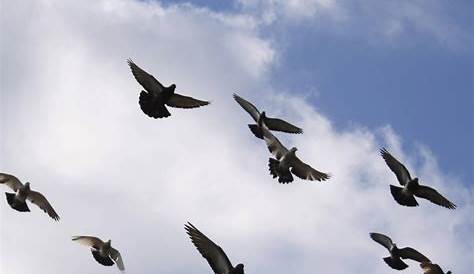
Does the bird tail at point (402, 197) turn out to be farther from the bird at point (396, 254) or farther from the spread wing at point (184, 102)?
the spread wing at point (184, 102)

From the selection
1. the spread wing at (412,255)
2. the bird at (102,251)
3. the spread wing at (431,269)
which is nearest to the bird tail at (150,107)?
the bird at (102,251)

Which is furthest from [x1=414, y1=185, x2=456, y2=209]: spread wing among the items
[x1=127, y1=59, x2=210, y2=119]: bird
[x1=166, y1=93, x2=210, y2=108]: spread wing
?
[x1=127, y1=59, x2=210, y2=119]: bird

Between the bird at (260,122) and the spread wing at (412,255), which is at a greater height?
the bird at (260,122)

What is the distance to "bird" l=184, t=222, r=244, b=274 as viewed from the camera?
753 inches

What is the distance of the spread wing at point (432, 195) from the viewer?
82.5 feet

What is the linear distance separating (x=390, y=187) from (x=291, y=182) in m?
2.62

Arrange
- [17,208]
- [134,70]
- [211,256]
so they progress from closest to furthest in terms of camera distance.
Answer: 1. [211,256]
2. [134,70]
3. [17,208]

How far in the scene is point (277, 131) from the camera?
2567 centimetres

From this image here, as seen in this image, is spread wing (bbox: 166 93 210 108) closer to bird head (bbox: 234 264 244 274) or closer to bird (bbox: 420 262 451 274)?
bird head (bbox: 234 264 244 274)

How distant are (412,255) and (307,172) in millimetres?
3469

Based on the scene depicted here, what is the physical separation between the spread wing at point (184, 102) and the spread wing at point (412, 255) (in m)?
6.33

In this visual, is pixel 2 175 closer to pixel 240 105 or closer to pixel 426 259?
pixel 240 105

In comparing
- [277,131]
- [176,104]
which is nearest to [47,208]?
[176,104]

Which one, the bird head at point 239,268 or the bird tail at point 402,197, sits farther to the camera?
the bird tail at point 402,197
